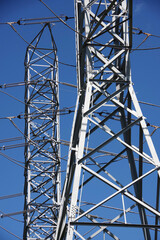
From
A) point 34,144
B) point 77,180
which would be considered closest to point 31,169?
point 34,144

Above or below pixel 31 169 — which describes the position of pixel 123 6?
below

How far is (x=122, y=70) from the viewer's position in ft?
39.0

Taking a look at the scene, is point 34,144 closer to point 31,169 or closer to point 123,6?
point 31,169

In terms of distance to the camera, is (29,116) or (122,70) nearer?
(122,70)

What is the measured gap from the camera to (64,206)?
11.3m

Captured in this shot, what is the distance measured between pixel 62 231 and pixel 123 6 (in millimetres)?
5780

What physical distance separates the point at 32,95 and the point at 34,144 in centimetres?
276

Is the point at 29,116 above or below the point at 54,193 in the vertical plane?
above

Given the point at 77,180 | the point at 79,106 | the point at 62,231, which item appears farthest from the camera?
the point at 79,106

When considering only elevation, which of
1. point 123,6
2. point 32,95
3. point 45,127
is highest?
point 32,95

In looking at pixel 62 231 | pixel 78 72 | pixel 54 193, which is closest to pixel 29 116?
pixel 54 193

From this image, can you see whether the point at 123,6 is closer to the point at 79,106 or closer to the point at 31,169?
the point at 79,106

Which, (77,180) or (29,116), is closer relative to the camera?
(77,180)

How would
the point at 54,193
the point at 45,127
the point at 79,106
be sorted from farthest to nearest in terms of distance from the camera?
the point at 45,127 → the point at 54,193 → the point at 79,106
